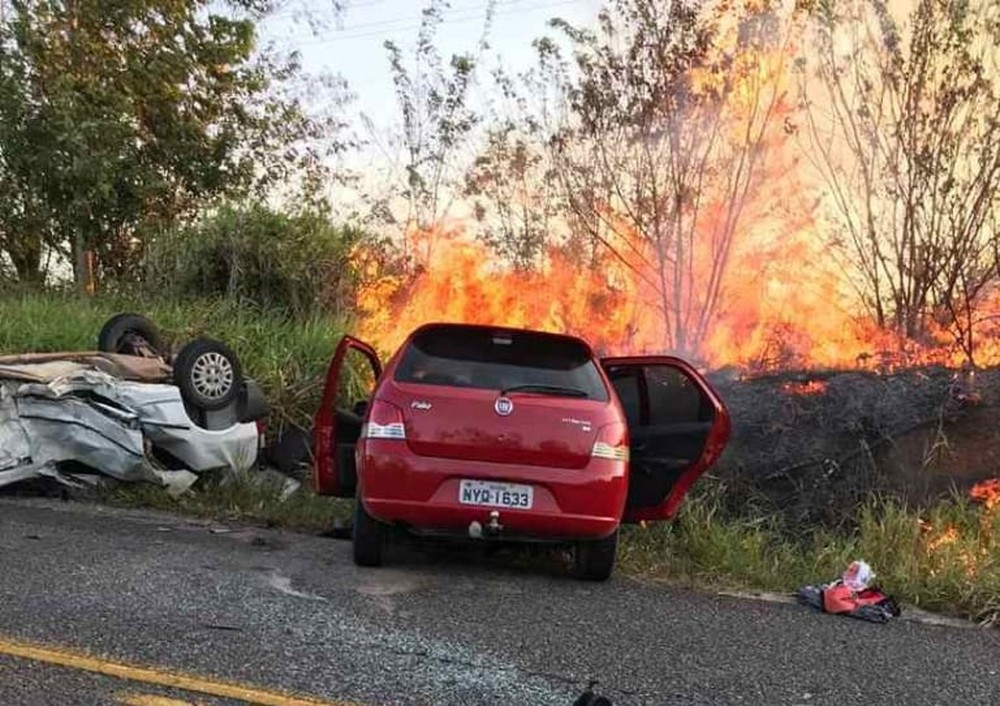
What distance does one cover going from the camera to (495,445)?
19.2 feet

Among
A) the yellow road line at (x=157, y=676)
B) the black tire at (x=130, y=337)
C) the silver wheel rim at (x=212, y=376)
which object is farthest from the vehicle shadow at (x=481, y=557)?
the black tire at (x=130, y=337)

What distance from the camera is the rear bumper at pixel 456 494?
580cm

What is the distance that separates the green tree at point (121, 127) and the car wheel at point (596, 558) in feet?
33.7

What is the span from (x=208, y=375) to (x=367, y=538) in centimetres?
329

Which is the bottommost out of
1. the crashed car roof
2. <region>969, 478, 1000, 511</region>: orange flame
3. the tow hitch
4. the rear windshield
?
<region>969, 478, 1000, 511</region>: orange flame

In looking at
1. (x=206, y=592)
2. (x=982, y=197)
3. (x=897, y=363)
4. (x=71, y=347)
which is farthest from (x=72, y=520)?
(x=982, y=197)

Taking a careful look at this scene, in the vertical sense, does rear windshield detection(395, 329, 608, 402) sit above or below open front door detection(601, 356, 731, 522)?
→ above

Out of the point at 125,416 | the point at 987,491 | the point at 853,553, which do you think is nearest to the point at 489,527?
the point at 853,553

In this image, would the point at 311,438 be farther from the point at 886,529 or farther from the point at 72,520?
the point at 886,529

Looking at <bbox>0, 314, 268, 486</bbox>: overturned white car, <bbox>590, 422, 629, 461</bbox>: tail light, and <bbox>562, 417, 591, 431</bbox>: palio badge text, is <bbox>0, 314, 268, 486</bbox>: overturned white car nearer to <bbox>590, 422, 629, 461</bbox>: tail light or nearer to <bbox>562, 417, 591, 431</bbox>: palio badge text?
<bbox>562, 417, 591, 431</bbox>: palio badge text

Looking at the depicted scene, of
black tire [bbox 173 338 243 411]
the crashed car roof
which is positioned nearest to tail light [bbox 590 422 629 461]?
black tire [bbox 173 338 243 411]

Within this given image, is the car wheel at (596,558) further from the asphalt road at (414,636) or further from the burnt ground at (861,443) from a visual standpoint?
the burnt ground at (861,443)

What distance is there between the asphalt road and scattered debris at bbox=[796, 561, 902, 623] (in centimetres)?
13

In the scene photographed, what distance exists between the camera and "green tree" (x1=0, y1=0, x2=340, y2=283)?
14742 mm
